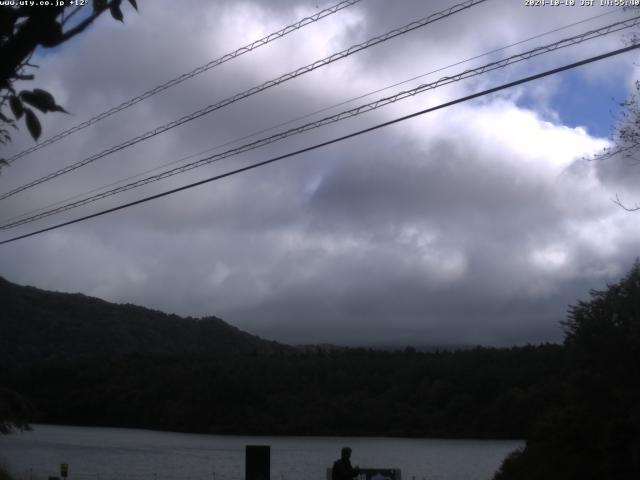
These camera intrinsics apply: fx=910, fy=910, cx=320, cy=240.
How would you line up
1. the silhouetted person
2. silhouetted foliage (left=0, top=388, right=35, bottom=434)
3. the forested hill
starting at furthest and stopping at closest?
the forested hill, silhouetted foliage (left=0, top=388, right=35, bottom=434), the silhouetted person

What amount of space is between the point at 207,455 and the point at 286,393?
37.1 meters

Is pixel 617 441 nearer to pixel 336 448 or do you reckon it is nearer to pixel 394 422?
pixel 336 448

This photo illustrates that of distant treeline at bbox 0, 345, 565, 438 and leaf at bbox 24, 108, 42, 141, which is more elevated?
distant treeline at bbox 0, 345, 565, 438

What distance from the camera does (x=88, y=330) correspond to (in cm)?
9600

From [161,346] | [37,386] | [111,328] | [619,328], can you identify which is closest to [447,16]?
[619,328]

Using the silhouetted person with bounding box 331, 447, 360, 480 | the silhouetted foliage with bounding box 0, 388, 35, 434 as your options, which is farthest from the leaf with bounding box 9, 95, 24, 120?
the silhouetted foliage with bounding box 0, 388, 35, 434

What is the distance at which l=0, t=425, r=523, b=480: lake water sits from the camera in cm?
4756

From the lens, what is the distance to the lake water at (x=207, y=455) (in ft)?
156

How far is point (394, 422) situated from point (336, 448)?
19632 mm

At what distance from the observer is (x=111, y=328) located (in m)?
104

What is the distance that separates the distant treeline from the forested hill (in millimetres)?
2649

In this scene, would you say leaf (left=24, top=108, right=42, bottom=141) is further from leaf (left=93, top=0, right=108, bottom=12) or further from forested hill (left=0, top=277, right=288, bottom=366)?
forested hill (left=0, top=277, right=288, bottom=366)

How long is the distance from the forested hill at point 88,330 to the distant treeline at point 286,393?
2.65 meters

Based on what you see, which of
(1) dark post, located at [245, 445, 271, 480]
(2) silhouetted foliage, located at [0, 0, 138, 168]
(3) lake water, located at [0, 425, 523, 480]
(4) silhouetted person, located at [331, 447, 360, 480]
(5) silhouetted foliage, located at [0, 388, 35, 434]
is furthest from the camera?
(3) lake water, located at [0, 425, 523, 480]
